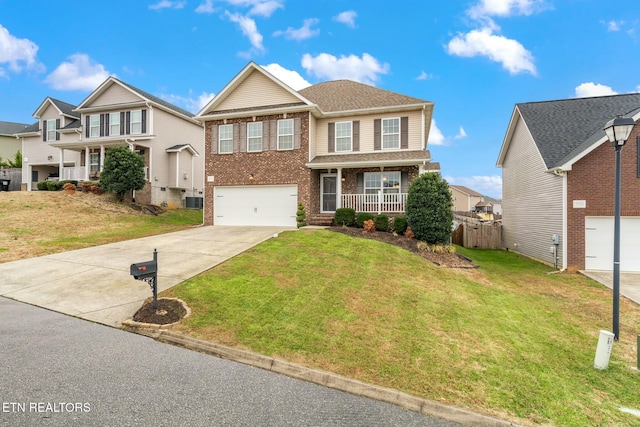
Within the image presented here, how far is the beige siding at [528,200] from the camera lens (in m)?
12.8

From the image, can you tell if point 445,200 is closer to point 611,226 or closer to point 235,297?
point 611,226

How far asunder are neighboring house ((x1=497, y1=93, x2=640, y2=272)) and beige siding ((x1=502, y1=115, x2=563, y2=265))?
4 centimetres

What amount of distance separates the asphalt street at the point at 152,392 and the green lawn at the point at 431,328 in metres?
0.53

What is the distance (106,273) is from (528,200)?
695 inches

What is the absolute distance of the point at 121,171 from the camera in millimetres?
18438

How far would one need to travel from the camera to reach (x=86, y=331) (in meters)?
4.94

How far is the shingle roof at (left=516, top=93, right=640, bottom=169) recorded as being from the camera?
13.1 meters

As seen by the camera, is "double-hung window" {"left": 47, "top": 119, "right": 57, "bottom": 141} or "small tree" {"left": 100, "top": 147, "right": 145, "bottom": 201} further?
"double-hung window" {"left": 47, "top": 119, "right": 57, "bottom": 141}

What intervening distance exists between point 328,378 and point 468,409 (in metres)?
1.59

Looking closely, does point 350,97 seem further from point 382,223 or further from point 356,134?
point 382,223

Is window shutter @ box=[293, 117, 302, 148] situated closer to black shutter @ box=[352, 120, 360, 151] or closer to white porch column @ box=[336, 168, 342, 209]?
white porch column @ box=[336, 168, 342, 209]

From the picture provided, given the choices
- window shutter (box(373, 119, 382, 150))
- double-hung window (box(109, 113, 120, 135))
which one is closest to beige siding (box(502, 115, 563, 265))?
window shutter (box(373, 119, 382, 150))

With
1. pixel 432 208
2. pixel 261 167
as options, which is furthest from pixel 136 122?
pixel 432 208

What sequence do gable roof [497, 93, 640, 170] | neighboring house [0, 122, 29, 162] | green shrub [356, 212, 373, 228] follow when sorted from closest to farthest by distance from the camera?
1. gable roof [497, 93, 640, 170]
2. green shrub [356, 212, 373, 228]
3. neighboring house [0, 122, 29, 162]
